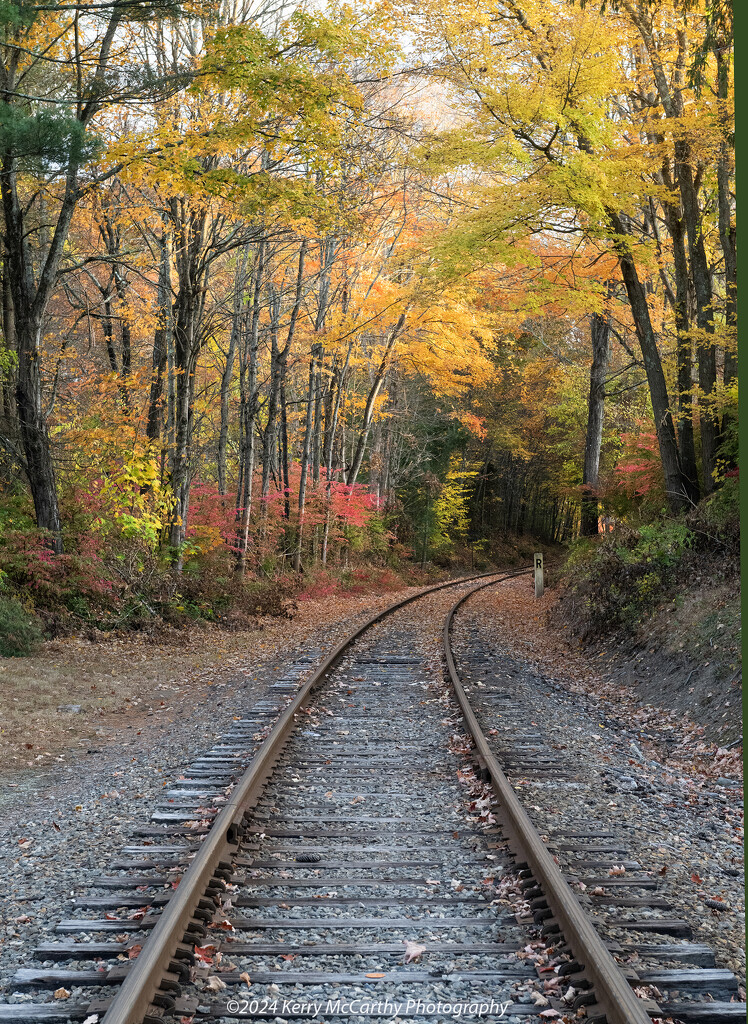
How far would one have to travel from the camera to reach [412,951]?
3.66m

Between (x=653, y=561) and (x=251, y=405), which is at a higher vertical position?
(x=251, y=405)

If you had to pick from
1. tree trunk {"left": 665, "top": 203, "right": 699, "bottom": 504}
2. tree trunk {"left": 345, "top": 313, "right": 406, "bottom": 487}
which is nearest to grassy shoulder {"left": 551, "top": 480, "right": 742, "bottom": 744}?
tree trunk {"left": 665, "top": 203, "right": 699, "bottom": 504}

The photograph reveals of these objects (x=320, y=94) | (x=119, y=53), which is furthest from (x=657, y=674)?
(x=119, y=53)

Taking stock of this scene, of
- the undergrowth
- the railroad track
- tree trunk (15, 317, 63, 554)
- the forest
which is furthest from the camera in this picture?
tree trunk (15, 317, 63, 554)

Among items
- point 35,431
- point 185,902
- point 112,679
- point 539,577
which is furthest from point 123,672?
point 539,577

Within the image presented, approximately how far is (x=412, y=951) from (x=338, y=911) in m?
0.59

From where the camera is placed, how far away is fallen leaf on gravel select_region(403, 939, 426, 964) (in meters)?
3.63

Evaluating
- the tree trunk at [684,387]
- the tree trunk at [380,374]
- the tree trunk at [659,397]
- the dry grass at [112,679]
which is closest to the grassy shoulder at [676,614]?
the tree trunk at [659,397]

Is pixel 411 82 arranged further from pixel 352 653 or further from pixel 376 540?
pixel 376 540

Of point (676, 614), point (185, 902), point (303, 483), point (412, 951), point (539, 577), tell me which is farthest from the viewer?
point (539, 577)

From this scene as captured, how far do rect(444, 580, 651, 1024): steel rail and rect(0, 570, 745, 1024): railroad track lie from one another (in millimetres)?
10

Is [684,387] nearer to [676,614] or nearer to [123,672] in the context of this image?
[676,614]

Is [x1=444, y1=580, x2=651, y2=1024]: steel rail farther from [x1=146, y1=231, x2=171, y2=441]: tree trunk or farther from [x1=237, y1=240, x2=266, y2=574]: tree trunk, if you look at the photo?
[x1=237, y1=240, x2=266, y2=574]: tree trunk

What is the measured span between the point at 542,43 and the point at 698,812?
34.4ft
